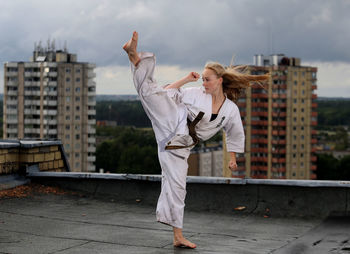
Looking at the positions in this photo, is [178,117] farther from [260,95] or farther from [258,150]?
[258,150]

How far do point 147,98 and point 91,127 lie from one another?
129m

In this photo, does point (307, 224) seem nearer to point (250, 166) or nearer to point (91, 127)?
point (250, 166)

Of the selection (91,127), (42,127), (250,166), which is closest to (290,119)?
(250,166)

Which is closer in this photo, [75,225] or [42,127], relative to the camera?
[75,225]

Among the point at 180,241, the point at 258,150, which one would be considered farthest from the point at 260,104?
the point at 180,241

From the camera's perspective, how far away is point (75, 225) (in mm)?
6781

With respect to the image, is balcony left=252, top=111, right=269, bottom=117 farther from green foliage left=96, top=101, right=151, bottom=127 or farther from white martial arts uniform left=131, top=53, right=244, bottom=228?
white martial arts uniform left=131, top=53, right=244, bottom=228

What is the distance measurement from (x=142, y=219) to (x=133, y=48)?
97.2 inches

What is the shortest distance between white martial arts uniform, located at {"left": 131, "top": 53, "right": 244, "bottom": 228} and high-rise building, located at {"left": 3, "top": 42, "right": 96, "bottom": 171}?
124092 millimetres

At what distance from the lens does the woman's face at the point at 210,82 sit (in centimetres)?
611

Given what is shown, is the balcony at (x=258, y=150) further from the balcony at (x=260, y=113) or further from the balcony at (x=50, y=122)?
the balcony at (x=50, y=122)

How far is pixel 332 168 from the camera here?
118062 mm

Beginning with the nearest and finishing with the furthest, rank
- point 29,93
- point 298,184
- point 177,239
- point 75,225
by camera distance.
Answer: point 177,239
point 75,225
point 298,184
point 29,93

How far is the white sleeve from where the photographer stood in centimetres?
627
